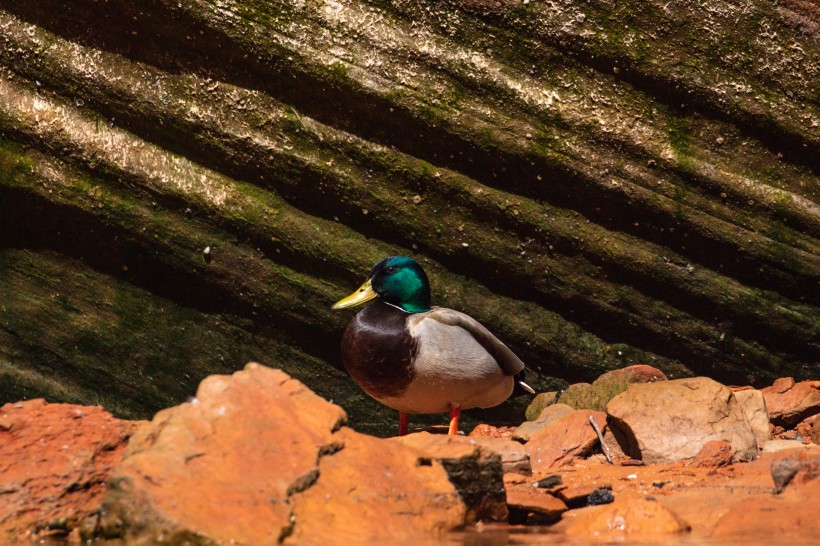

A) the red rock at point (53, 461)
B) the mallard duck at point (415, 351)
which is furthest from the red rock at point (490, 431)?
the red rock at point (53, 461)

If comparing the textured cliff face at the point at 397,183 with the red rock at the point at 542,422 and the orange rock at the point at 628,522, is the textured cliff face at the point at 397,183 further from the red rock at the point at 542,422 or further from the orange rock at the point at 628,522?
the orange rock at the point at 628,522

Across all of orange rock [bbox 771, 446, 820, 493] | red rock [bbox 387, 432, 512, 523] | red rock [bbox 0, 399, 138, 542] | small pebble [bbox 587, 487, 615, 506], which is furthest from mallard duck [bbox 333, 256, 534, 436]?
orange rock [bbox 771, 446, 820, 493]

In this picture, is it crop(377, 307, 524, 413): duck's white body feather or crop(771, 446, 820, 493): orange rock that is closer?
crop(771, 446, 820, 493): orange rock

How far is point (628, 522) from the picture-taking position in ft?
10.5

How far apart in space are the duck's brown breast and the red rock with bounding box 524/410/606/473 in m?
Result: 0.80

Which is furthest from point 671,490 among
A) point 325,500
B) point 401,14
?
point 401,14

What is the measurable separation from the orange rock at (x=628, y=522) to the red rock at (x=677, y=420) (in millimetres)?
1195

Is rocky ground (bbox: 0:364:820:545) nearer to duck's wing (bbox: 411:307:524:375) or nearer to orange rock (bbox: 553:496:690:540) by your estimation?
orange rock (bbox: 553:496:690:540)

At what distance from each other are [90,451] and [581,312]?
3.27 meters

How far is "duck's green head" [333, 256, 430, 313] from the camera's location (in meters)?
5.47

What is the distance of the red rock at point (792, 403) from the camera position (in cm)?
528

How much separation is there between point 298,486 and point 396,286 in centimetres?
268

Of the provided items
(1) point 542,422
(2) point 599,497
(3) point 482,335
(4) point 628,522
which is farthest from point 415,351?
(4) point 628,522

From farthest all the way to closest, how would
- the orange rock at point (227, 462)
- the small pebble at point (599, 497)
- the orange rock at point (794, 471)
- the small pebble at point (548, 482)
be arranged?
the small pebble at point (548, 482) < the small pebble at point (599, 497) < the orange rock at point (794, 471) < the orange rock at point (227, 462)
